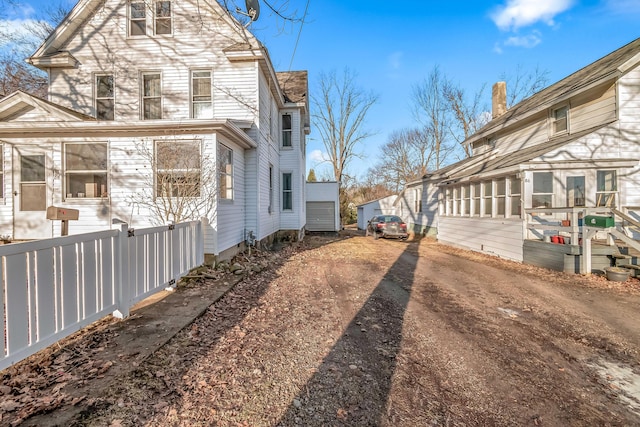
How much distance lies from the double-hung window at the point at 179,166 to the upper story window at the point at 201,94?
3.05 meters

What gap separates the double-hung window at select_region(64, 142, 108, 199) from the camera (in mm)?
8203

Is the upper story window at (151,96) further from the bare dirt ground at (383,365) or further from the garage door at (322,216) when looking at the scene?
the garage door at (322,216)

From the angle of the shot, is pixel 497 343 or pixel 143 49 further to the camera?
pixel 143 49

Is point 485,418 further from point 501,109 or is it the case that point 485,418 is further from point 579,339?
point 501,109

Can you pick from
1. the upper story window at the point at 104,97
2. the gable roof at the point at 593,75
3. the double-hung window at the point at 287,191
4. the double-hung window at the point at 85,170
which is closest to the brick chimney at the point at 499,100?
the gable roof at the point at 593,75

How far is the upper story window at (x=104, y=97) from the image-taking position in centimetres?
1080

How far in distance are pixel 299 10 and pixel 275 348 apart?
5.46m

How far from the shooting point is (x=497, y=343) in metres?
4.02

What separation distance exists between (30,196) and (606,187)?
17486 millimetres

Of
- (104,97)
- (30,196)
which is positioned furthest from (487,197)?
(30,196)

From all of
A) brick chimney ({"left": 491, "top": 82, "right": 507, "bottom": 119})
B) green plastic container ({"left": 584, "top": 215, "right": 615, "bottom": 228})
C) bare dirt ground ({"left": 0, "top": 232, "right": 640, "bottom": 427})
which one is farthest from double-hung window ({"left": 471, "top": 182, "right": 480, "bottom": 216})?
brick chimney ({"left": 491, "top": 82, "right": 507, "bottom": 119})

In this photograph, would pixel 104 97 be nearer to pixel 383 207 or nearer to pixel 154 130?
pixel 154 130

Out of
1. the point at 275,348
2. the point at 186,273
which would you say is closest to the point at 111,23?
the point at 186,273

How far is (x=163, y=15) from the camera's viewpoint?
10656mm
